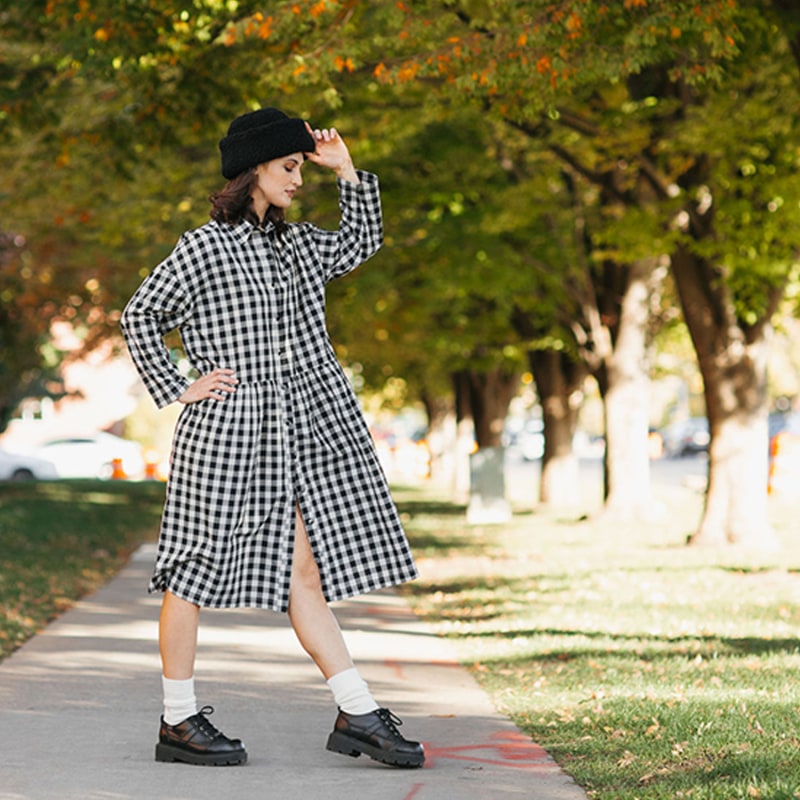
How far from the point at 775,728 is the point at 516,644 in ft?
10.3

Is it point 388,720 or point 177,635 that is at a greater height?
point 177,635

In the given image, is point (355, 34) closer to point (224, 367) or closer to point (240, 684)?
point (240, 684)

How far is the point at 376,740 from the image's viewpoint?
4957mm

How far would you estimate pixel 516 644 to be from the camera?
Answer: 8.49m

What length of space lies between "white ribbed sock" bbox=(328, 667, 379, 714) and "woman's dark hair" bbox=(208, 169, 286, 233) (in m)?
1.45

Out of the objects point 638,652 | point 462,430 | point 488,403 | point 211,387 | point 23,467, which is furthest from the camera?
Result: point 23,467

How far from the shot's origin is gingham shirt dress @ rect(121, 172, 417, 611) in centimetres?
495

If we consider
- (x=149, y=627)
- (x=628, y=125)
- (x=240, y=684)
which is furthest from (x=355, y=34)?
(x=240, y=684)

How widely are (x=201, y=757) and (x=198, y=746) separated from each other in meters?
0.04

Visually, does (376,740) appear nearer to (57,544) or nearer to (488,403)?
(57,544)

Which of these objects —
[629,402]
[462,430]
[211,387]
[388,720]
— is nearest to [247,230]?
[211,387]

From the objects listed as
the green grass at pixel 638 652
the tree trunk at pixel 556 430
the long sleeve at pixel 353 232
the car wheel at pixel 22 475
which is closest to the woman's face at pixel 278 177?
the long sleeve at pixel 353 232

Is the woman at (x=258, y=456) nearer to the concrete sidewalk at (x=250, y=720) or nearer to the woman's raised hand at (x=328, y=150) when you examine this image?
the woman's raised hand at (x=328, y=150)

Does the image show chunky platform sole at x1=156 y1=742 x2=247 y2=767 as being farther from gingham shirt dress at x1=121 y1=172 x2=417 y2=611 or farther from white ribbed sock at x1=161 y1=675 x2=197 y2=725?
gingham shirt dress at x1=121 y1=172 x2=417 y2=611
